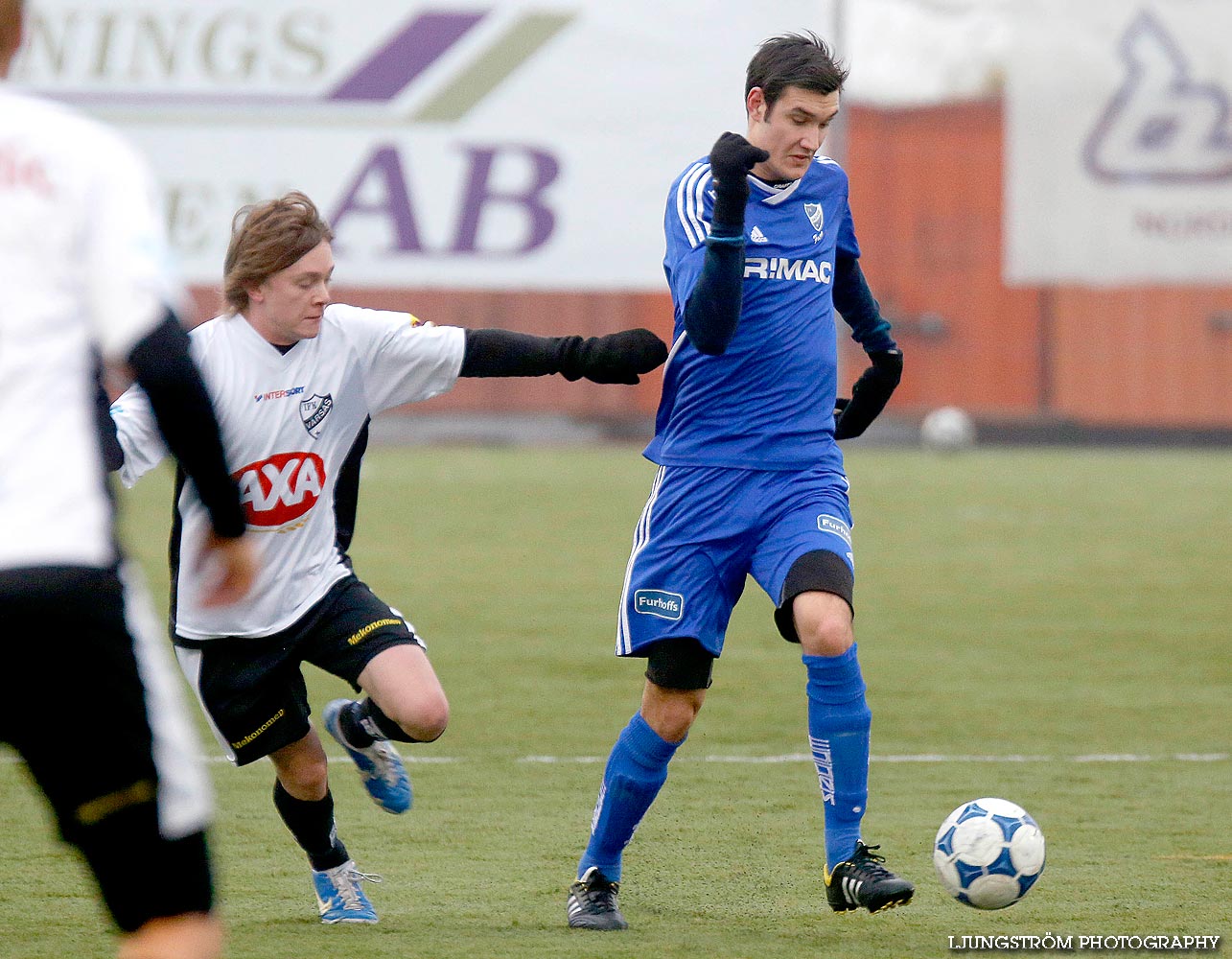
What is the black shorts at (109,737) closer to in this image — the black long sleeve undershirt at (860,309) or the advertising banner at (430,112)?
the black long sleeve undershirt at (860,309)

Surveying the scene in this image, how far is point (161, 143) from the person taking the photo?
42.5 ft

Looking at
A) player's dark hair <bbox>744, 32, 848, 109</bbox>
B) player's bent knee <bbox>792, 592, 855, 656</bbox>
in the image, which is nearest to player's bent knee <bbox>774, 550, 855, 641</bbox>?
player's bent knee <bbox>792, 592, 855, 656</bbox>

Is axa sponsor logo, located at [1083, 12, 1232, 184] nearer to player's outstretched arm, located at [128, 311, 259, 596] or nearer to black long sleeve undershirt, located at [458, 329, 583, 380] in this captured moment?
black long sleeve undershirt, located at [458, 329, 583, 380]

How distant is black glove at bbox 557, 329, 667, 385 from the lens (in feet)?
13.0

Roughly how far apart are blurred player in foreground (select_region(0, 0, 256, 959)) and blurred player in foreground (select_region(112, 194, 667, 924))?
5.35 ft

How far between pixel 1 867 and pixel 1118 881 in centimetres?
265

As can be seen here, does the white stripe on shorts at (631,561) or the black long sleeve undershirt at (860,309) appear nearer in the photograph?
the white stripe on shorts at (631,561)

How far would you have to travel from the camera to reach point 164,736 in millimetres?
2404

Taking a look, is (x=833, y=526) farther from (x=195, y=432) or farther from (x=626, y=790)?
(x=195, y=432)

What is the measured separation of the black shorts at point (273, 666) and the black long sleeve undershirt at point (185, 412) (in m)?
1.69

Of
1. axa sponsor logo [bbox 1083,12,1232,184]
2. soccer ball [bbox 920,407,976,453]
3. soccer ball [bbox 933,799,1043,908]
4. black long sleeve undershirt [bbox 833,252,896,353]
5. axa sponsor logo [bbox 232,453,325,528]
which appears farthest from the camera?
soccer ball [bbox 920,407,976,453]

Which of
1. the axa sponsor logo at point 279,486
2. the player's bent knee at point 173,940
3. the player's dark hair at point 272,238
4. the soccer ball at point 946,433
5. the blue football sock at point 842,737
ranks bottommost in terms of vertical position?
the soccer ball at point 946,433

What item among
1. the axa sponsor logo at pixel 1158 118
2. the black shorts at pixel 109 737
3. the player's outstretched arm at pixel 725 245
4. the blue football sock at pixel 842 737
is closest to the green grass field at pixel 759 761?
the black shorts at pixel 109 737

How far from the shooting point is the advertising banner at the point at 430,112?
12.9m
